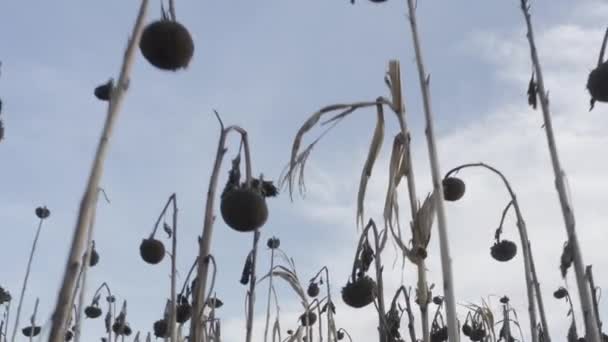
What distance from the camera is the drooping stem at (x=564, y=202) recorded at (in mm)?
2783

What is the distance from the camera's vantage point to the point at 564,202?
305 cm

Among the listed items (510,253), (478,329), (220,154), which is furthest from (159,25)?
(478,329)

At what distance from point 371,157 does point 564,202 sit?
0.89 m

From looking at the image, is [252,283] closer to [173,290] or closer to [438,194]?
[173,290]

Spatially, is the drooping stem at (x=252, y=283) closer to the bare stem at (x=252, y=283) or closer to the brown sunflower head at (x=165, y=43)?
the bare stem at (x=252, y=283)

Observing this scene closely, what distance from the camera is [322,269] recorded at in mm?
5801

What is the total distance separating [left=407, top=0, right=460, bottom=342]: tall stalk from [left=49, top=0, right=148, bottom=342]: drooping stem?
4.12ft

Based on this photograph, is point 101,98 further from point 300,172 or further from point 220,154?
point 300,172

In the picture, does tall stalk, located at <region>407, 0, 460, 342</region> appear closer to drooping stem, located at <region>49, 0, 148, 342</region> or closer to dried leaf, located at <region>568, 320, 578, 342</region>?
drooping stem, located at <region>49, 0, 148, 342</region>

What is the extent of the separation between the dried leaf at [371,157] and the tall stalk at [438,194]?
0.27 metres

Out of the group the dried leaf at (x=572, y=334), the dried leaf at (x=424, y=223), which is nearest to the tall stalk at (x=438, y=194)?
the dried leaf at (x=424, y=223)

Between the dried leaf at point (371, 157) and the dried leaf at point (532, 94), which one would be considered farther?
the dried leaf at point (532, 94)

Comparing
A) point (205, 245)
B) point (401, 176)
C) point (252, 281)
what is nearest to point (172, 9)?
point (205, 245)

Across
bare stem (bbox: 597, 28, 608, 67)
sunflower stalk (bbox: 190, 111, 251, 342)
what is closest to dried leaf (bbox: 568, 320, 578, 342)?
bare stem (bbox: 597, 28, 608, 67)
